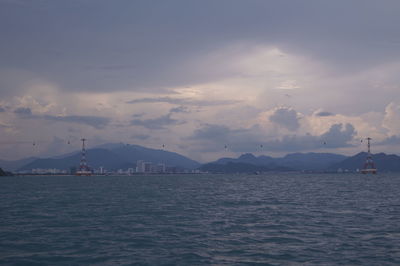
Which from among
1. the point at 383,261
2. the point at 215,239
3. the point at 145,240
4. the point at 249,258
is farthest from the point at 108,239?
the point at 383,261

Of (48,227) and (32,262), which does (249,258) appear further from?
(48,227)

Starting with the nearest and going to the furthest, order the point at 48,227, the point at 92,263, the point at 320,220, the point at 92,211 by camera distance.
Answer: the point at 92,263 < the point at 48,227 < the point at 320,220 < the point at 92,211

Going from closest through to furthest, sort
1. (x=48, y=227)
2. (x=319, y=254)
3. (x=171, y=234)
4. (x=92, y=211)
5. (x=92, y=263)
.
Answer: (x=92, y=263)
(x=319, y=254)
(x=171, y=234)
(x=48, y=227)
(x=92, y=211)

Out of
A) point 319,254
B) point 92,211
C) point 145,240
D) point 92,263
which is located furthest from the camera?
point 92,211

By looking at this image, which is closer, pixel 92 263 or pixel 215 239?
pixel 92 263

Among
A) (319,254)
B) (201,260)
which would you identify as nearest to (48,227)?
(201,260)

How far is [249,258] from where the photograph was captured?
25.6m

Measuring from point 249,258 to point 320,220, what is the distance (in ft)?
60.8

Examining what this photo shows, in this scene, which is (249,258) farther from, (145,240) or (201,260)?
(145,240)

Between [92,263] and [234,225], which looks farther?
[234,225]

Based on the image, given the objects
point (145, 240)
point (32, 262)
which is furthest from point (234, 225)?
point (32, 262)

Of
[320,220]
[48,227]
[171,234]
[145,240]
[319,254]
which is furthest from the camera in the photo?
[320,220]

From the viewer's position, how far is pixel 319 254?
86.2ft

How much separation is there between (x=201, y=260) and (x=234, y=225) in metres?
13.9
